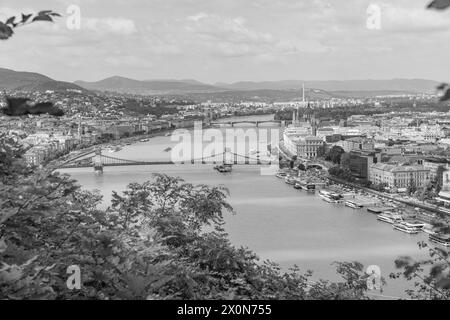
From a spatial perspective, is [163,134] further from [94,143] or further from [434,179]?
[434,179]

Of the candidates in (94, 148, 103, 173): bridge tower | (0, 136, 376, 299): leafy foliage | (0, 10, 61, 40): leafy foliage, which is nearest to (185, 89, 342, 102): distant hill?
(94, 148, 103, 173): bridge tower

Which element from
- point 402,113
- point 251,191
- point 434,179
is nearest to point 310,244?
point 251,191

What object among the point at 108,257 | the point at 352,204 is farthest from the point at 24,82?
the point at 108,257

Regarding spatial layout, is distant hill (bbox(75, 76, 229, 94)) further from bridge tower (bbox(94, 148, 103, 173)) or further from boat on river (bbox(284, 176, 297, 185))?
boat on river (bbox(284, 176, 297, 185))

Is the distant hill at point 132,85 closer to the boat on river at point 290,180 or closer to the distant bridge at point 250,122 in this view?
the distant bridge at point 250,122

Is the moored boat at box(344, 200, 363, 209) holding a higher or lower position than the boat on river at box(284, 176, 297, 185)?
higher

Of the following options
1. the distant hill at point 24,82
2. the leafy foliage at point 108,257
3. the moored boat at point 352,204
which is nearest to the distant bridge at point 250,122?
the distant hill at point 24,82
